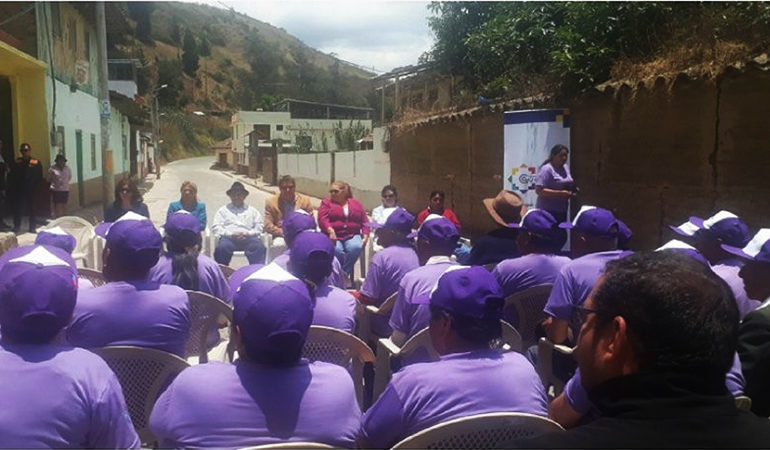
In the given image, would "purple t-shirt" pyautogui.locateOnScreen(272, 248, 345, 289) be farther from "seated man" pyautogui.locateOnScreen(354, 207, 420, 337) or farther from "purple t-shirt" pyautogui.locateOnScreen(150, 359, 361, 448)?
"purple t-shirt" pyautogui.locateOnScreen(150, 359, 361, 448)

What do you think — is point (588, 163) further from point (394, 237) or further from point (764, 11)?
point (394, 237)

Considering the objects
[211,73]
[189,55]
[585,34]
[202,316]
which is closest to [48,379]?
[202,316]

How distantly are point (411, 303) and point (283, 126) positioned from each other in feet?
207

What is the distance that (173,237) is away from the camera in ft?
14.6

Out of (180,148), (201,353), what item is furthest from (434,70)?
(180,148)

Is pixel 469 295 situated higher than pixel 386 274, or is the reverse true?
pixel 469 295

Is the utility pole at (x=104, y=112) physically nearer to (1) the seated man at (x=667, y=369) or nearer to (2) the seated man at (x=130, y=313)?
(2) the seated man at (x=130, y=313)

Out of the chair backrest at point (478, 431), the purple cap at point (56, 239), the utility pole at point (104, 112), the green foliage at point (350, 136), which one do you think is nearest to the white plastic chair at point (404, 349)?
the chair backrest at point (478, 431)

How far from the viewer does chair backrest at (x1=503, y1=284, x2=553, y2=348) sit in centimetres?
413

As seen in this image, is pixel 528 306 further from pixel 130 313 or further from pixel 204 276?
pixel 130 313

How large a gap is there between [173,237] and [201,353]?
94 centimetres

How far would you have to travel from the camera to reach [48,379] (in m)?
2.09

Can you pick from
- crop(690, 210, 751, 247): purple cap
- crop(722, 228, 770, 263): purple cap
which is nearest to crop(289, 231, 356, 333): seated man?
crop(722, 228, 770, 263): purple cap

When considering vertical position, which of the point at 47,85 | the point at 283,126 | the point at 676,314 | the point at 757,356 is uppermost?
the point at 283,126
